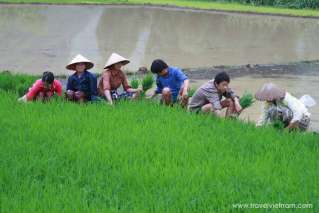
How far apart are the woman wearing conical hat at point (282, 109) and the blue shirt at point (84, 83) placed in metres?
1.81

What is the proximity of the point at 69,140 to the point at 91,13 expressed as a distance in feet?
63.4

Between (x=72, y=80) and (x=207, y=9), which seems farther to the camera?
(x=207, y=9)

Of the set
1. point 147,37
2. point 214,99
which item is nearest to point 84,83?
point 214,99

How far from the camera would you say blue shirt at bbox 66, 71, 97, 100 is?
257 inches

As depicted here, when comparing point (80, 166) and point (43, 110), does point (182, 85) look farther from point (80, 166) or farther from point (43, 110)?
point (80, 166)

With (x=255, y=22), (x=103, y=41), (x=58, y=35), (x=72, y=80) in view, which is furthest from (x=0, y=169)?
(x=255, y=22)

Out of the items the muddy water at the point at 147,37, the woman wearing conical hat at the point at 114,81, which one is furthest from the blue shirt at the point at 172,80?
the muddy water at the point at 147,37

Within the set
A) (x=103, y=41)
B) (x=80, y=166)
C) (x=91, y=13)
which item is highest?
(x=91, y=13)

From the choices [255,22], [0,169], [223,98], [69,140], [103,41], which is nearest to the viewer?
[0,169]

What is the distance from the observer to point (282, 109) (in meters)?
5.73

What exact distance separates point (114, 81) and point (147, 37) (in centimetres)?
1013

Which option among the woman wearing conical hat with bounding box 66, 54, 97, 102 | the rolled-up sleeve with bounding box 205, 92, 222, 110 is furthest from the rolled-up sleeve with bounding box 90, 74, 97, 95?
the rolled-up sleeve with bounding box 205, 92, 222, 110

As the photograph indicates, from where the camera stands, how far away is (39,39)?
1586 centimetres

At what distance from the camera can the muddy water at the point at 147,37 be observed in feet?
41.7
